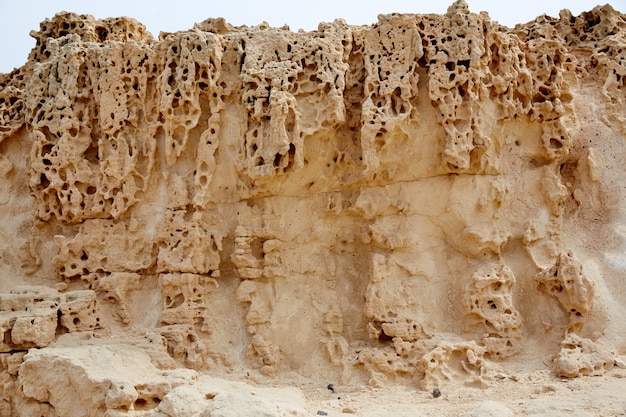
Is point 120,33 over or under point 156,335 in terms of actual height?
over

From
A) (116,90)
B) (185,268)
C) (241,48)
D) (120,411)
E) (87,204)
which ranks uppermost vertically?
(241,48)

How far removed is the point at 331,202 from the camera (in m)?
7.84

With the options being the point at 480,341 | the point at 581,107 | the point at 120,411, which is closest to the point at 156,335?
the point at 120,411

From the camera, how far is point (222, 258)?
7.80 meters

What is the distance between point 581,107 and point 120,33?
6.47m

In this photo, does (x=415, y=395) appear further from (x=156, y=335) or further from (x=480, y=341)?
(x=156, y=335)

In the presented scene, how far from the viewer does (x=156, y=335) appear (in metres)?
7.03

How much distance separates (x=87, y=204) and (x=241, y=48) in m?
2.72

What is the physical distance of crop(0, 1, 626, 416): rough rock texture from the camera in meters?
7.27

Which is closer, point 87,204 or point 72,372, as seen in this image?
point 72,372

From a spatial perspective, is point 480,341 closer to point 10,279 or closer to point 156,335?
point 156,335

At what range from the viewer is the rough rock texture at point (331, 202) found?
286 inches

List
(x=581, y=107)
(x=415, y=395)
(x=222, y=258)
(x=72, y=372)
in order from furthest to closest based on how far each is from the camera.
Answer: (x=581, y=107)
(x=222, y=258)
(x=415, y=395)
(x=72, y=372)

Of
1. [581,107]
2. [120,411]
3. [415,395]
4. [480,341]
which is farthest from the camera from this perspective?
[581,107]
